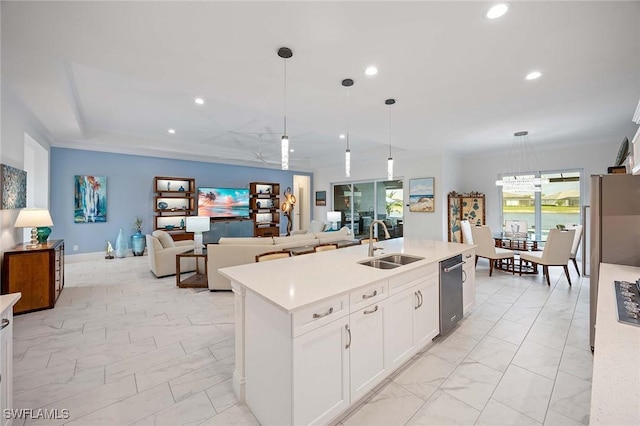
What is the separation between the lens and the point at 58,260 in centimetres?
386

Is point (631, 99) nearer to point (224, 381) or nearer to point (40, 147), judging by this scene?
point (224, 381)

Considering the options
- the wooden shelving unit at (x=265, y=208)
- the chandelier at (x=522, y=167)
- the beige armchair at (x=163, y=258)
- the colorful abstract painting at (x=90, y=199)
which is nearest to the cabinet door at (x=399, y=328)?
the beige armchair at (x=163, y=258)

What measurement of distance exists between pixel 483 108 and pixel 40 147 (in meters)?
7.66

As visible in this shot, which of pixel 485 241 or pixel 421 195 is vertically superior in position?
pixel 421 195

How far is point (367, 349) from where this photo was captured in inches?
71.9

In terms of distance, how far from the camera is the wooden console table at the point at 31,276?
10.8ft

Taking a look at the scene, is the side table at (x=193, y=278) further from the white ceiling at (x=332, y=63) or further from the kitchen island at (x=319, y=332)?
the kitchen island at (x=319, y=332)

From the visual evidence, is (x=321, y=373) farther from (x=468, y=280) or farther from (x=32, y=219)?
(x=32, y=219)

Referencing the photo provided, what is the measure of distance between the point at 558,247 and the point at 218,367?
5235 millimetres

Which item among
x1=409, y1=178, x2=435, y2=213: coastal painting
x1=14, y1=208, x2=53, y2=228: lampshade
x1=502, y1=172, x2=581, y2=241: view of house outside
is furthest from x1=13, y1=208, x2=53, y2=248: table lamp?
Answer: x1=502, y1=172, x2=581, y2=241: view of house outside

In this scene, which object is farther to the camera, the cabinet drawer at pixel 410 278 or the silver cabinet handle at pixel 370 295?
the cabinet drawer at pixel 410 278

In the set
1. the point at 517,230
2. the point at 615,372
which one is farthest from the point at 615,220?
the point at 517,230

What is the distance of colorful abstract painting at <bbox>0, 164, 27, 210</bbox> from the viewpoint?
3240 mm

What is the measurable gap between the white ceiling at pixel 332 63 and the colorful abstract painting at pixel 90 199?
4.88 ft
